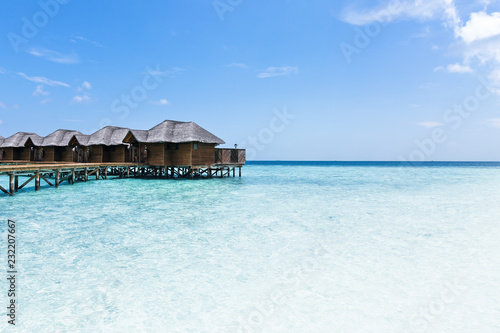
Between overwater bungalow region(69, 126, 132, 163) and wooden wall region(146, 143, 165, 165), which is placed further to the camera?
overwater bungalow region(69, 126, 132, 163)

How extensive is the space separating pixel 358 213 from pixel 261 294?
10.2 m

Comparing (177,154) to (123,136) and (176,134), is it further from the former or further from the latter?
(123,136)

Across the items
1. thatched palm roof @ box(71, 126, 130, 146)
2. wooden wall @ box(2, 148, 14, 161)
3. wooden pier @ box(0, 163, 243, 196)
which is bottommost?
wooden pier @ box(0, 163, 243, 196)

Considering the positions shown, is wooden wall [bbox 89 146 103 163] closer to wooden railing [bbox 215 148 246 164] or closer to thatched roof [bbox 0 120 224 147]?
thatched roof [bbox 0 120 224 147]

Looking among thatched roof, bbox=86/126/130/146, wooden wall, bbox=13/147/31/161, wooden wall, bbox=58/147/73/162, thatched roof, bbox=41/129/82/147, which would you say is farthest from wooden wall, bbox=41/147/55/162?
thatched roof, bbox=86/126/130/146

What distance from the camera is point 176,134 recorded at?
30.2 metres

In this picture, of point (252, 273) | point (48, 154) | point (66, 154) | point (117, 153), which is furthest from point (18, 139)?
point (252, 273)

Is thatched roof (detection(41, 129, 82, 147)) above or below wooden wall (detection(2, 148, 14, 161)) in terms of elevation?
above

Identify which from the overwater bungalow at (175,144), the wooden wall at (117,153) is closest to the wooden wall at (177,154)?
the overwater bungalow at (175,144)

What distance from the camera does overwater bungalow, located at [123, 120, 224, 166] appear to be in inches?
1162

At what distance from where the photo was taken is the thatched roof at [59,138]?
38812 millimetres

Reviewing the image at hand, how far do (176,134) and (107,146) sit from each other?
10.3m

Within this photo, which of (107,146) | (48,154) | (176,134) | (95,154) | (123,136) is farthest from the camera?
(48,154)

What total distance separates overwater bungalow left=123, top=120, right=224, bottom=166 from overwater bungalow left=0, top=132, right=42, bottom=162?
2062 cm
